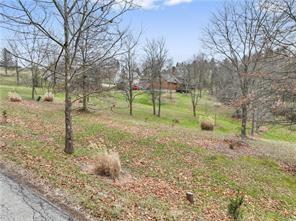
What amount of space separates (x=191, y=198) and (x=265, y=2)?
982 cm

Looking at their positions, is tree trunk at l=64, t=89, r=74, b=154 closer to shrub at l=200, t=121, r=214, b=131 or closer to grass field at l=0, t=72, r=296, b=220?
grass field at l=0, t=72, r=296, b=220

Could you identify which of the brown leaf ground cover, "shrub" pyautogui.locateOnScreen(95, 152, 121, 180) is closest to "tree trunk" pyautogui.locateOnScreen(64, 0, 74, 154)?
the brown leaf ground cover

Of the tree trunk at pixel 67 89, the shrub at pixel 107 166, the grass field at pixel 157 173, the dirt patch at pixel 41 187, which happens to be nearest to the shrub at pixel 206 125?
the grass field at pixel 157 173

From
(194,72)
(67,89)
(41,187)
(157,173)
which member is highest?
(194,72)

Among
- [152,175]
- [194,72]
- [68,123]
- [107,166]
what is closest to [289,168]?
[152,175]

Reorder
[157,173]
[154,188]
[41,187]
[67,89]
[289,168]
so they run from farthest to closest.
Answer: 1. [289,168]
2. [157,173]
3. [67,89]
4. [154,188]
5. [41,187]

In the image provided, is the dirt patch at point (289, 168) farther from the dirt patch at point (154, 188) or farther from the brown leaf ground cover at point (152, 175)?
the dirt patch at point (154, 188)

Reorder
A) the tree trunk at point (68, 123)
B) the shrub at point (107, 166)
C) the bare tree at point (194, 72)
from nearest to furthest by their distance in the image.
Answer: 1. the shrub at point (107, 166)
2. the tree trunk at point (68, 123)
3. the bare tree at point (194, 72)

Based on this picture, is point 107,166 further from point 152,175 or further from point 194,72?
point 194,72

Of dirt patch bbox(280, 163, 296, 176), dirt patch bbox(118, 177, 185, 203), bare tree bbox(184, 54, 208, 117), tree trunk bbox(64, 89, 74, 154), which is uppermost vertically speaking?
bare tree bbox(184, 54, 208, 117)

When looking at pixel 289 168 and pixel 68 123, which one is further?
pixel 289 168

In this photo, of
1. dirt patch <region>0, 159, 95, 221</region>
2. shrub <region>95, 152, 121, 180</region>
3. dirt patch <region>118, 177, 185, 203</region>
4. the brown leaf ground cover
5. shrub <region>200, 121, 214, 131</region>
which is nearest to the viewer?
dirt patch <region>0, 159, 95, 221</region>

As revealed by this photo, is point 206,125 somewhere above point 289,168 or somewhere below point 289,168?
above

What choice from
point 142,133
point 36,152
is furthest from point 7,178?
point 142,133
